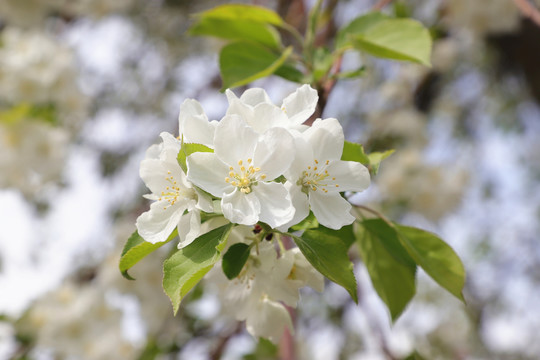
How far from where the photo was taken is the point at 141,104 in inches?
160

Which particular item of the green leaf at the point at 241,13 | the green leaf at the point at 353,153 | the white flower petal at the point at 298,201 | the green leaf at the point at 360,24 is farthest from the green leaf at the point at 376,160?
the green leaf at the point at 241,13

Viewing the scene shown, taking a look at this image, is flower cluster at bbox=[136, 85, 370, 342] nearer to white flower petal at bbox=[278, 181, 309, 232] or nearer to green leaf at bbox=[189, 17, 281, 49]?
white flower petal at bbox=[278, 181, 309, 232]

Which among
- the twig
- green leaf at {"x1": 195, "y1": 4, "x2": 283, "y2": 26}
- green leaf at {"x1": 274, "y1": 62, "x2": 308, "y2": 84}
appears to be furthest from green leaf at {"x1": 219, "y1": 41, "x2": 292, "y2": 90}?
the twig

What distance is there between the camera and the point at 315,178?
692 mm

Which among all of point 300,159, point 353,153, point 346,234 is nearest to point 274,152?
point 300,159

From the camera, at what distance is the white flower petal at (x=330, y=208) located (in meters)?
0.67

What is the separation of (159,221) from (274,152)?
192mm

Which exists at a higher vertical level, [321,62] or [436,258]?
[321,62]

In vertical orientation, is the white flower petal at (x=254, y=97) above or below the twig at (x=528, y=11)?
above

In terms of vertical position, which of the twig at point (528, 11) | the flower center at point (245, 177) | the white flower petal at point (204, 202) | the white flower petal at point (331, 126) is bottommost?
the twig at point (528, 11)

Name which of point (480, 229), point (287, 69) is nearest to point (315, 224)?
point (287, 69)

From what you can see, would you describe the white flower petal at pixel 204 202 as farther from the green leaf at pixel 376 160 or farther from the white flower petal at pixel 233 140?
the green leaf at pixel 376 160

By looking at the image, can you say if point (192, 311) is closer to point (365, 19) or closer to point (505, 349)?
point (365, 19)

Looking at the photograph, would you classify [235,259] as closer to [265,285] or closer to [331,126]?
[265,285]
